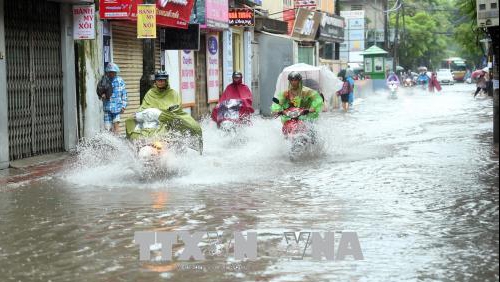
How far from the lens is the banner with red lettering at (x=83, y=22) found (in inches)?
613

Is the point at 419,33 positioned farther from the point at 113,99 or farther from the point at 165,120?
the point at 165,120

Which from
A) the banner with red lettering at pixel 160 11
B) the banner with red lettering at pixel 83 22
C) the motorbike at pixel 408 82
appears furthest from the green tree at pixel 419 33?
the banner with red lettering at pixel 83 22

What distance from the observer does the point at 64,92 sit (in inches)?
612

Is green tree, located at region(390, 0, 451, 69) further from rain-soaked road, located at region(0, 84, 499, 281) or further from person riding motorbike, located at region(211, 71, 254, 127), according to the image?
rain-soaked road, located at region(0, 84, 499, 281)

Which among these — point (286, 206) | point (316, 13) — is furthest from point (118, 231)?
point (316, 13)

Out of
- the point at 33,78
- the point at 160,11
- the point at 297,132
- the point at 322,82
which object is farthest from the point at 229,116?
the point at 322,82

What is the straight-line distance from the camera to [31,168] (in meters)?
13.0

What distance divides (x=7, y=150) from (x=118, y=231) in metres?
6.12

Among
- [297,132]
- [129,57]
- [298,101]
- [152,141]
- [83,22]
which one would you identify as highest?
[83,22]

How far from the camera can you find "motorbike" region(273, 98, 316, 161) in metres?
13.6

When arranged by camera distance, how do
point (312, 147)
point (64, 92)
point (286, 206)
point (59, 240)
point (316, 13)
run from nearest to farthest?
point (59, 240) < point (286, 206) < point (312, 147) < point (64, 92) < point (316, 13)

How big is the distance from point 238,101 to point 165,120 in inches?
196

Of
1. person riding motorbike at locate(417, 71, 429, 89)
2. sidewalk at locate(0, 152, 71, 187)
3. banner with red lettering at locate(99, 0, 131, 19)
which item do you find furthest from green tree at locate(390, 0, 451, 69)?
sidewalk at locate(0, 152, 71, 187)

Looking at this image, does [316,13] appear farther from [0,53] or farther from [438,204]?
[438,204]
